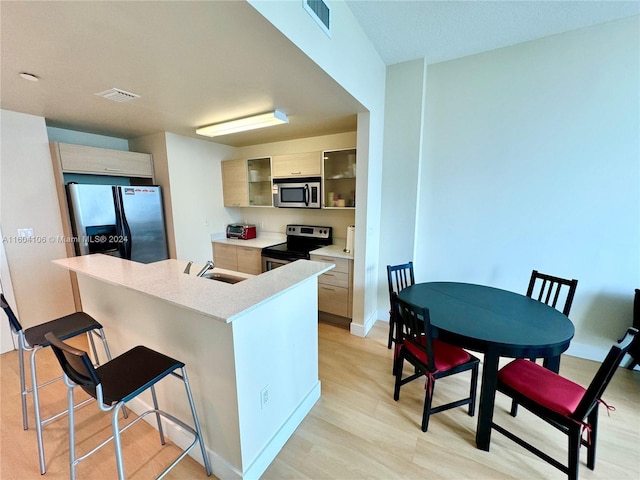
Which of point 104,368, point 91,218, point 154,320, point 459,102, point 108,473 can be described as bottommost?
point 108,473

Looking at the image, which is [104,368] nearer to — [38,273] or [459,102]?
[38,273]

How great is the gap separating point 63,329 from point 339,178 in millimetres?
2847

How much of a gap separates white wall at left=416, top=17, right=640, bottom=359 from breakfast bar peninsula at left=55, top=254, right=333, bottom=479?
199 centimetres

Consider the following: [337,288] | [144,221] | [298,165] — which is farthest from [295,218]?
[144,221]

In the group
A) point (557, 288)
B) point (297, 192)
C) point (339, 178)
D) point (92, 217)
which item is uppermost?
point (339, 178)

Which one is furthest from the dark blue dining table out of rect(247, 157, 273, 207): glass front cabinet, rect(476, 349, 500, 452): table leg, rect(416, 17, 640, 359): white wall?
rect(247, 157, 273, 207): glass front cabinet

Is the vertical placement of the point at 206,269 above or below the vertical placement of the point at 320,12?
below

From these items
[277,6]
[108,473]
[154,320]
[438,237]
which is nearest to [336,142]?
[438,237]

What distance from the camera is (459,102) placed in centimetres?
270

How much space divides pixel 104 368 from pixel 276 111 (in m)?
Answer: 2.39

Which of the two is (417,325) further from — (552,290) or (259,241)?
(259,241)

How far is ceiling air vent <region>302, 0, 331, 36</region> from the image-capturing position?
147 centimetres

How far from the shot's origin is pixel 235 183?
4023 millimetres

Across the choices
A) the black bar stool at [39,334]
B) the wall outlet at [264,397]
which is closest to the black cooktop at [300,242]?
the wall outlet at [264,397]
